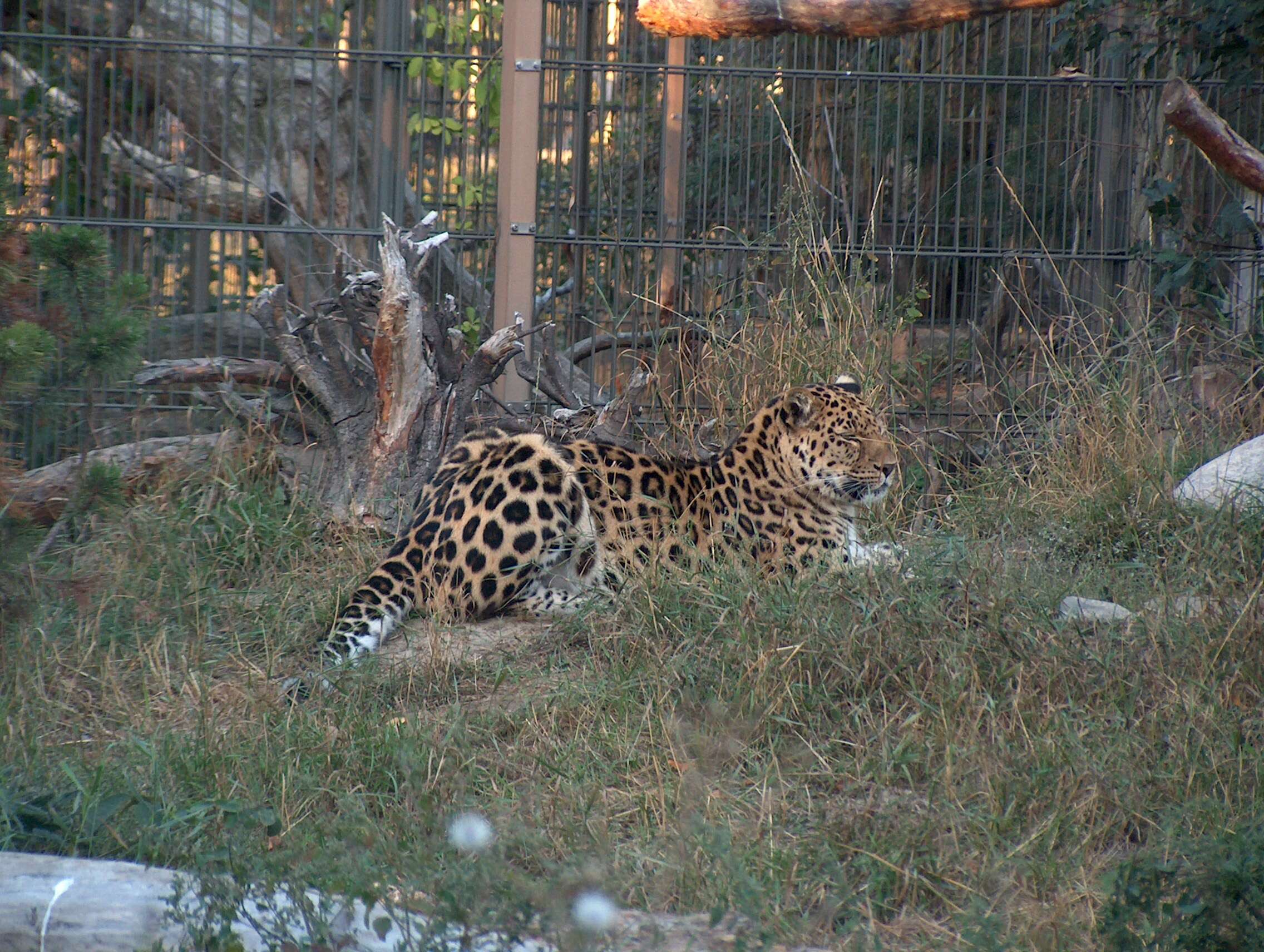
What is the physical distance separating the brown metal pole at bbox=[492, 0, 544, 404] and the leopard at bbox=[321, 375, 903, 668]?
147 cm

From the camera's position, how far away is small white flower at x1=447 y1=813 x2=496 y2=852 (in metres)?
3.35

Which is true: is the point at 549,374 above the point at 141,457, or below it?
above

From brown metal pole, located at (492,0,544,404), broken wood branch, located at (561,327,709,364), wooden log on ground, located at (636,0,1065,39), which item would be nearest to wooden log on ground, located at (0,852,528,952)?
wooden log on ground, located at (636,0,1065,39)

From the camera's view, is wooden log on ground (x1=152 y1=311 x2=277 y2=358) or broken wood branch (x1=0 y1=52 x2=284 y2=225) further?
broken wood branch (x1=0 y1=52 x2=284 y2=225)

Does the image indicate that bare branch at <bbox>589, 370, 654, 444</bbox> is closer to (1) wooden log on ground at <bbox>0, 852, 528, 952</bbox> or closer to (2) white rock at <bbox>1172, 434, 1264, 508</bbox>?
(2) white rock at <bbox>1172, 434, 1264, 508</bbox>

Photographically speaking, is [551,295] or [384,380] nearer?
[384,380]

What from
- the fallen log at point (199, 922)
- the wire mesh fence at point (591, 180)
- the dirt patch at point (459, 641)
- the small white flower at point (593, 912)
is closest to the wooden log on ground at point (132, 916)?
the fallen log at point (199, 922)

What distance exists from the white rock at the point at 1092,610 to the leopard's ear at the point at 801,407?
4.32 ft

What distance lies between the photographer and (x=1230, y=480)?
5.68 meters

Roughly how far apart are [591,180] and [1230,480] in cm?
441

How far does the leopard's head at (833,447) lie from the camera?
19.1 ft

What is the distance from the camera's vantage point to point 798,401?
5785 mm

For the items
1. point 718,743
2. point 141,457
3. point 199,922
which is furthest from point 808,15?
point 141,457

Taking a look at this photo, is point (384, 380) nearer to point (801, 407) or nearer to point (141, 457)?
point (141, 457)
